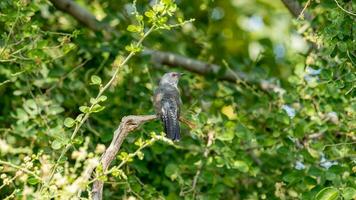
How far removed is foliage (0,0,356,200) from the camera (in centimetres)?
388

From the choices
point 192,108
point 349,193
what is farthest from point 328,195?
point 192,108

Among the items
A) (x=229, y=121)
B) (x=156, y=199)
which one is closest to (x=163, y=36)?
(x=229, y=121)

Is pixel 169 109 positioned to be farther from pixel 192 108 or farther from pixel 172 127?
pixel 192 108

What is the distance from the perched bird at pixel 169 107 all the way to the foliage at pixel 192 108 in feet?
0.29


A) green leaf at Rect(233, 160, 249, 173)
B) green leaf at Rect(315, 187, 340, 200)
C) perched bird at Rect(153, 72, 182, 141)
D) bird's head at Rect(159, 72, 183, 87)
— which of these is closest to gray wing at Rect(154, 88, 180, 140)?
perched bird at Rect(153, 72, 182, 141)

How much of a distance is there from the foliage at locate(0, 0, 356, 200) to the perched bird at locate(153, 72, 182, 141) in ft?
0.29

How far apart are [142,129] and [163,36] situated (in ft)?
5.96

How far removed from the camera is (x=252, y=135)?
4.34 m

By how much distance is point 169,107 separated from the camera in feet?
12.3

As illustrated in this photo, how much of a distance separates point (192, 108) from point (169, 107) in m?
0.60

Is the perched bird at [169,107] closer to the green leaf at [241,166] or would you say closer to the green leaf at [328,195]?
the green leaf at [241,166]

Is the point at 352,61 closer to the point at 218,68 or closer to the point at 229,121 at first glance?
the point at 229,121

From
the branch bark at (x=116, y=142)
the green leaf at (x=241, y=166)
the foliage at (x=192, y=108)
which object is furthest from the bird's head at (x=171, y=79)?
the branch bark at (x=116, y=142)

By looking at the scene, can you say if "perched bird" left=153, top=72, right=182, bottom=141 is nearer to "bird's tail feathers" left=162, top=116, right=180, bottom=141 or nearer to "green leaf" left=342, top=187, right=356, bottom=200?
"bird's tail feathers" left=162, top=116, right=180, bottom=141
